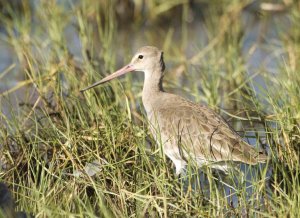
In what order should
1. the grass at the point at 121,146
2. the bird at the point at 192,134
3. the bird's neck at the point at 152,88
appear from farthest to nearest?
the bird's neck at the point at 152,88 → the bird at the point at 192,134 → the grass at the point at 121,146

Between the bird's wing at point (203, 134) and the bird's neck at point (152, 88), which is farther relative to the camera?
the bird's neck at point (152, 88)

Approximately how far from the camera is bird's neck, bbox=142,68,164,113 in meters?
6.97

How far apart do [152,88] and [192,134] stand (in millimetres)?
877

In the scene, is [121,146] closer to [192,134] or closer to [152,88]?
[192,134]

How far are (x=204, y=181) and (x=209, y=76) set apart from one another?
64.0 inches

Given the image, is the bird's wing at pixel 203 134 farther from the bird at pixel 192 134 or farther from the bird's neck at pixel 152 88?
the bird's neck at pixel 152 88

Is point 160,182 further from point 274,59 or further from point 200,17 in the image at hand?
point 200,17

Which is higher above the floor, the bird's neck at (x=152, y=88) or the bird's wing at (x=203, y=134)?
the bird's neck at (x=152, y=88)

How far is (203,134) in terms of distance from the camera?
6.28 metres

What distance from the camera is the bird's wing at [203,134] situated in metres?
6.00

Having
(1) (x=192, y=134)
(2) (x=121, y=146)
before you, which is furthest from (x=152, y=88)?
(2) (x=121, y=146)

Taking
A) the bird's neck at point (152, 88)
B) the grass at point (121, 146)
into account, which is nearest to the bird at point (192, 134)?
the bird's neck at point (152, 88)

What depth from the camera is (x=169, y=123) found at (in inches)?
257

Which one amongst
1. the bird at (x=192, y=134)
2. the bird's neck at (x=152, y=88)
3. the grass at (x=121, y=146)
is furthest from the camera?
the bird's neck at (x=152, y=88)
